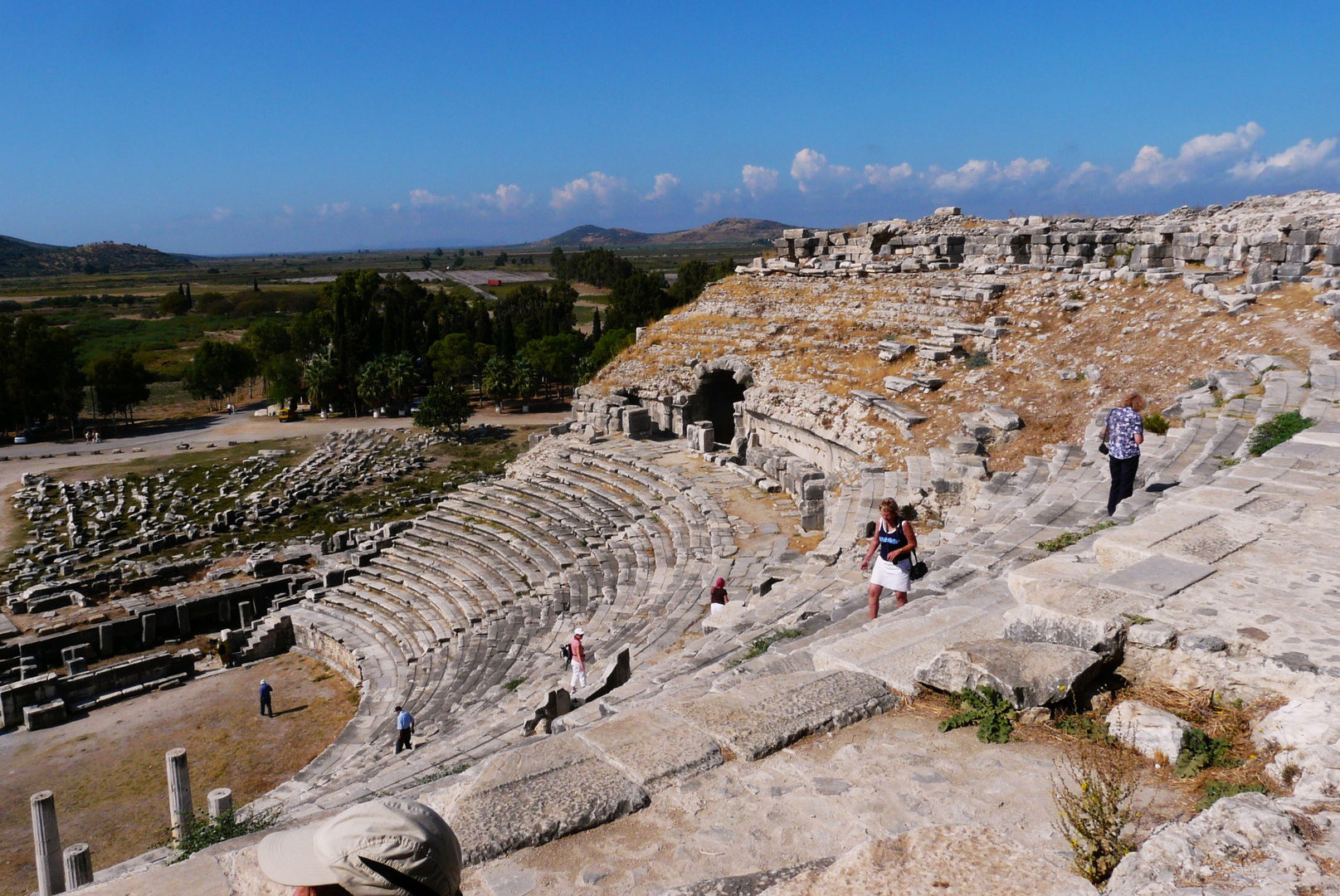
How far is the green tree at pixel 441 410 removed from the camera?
143 ft

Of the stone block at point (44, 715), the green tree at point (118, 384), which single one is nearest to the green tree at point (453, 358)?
the green tree at point (118, 384)

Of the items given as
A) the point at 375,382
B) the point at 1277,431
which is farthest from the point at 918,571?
the point at 375,382

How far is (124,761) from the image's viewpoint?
16.3 meters

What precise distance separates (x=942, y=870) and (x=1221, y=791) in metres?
1.67

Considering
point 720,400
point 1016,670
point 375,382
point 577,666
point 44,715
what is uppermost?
point 1016,670

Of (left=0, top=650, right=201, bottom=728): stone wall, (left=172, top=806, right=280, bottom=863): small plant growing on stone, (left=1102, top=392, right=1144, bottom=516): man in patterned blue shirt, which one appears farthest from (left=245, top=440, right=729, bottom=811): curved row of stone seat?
(left=1102, top=392, right=1144, bottom=516): man in patterned blue shirt

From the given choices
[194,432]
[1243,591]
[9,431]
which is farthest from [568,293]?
[1243,591]

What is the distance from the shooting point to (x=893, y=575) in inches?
323

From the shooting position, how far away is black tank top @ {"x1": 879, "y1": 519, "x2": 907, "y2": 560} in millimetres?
8258

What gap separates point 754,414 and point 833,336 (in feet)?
10.00

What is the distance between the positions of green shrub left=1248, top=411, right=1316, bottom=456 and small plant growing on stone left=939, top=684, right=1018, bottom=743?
22.8 feet

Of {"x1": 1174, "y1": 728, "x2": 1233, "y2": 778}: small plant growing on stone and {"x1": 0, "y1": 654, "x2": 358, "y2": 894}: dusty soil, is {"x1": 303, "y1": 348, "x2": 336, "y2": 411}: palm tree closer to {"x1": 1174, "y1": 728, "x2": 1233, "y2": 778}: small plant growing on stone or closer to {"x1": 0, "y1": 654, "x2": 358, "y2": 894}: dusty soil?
{"x1": 0, "y1": 654, "x2": 358, "y2": 894}: dusty soil

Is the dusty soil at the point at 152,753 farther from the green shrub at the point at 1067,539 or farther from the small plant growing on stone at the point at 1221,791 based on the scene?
the small plant growing on stone at the point at 1221,791

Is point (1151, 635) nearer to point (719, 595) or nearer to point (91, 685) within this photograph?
point (719, 595)
